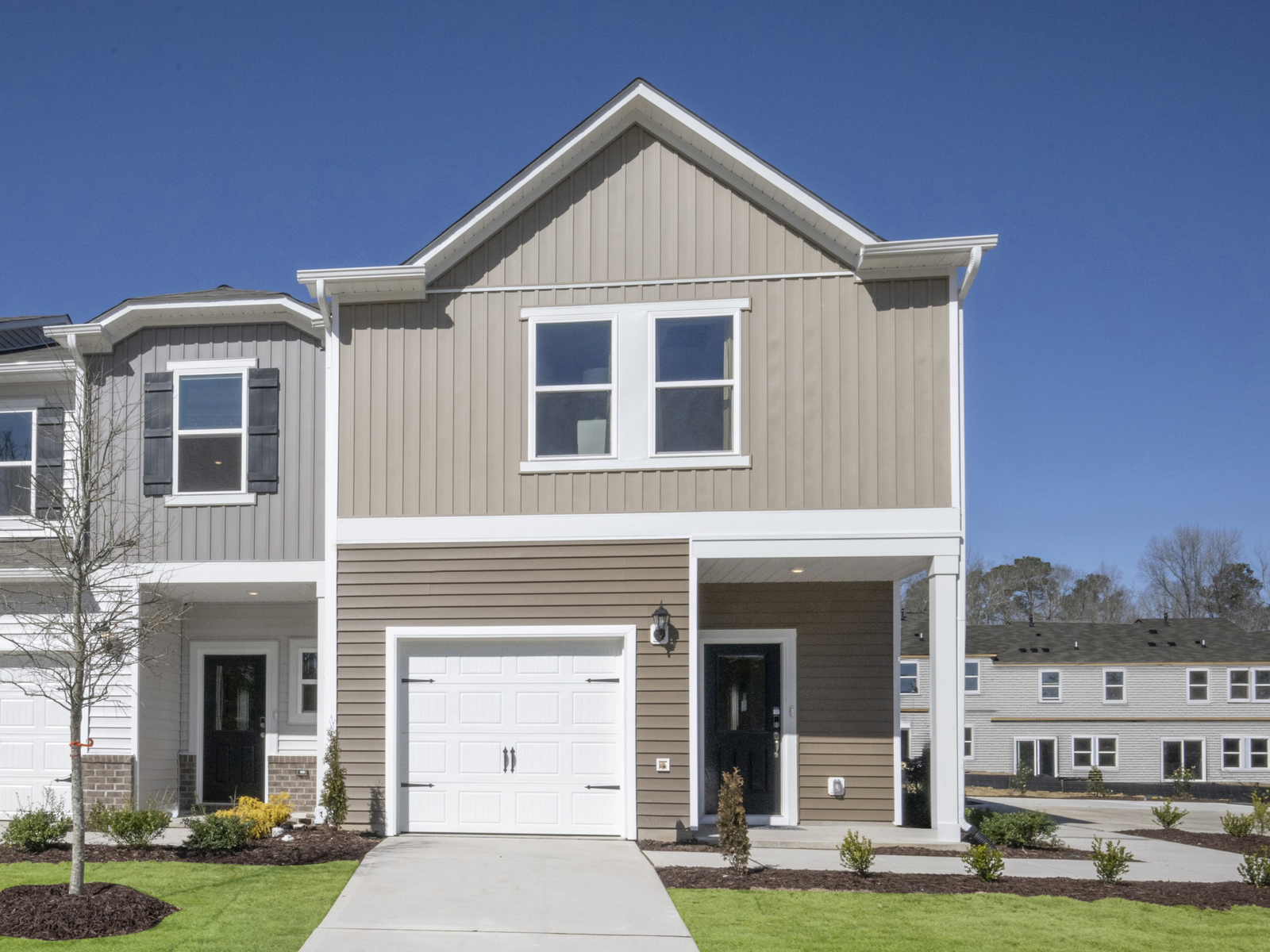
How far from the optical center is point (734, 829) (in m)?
9.15

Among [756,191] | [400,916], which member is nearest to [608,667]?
[400,916]

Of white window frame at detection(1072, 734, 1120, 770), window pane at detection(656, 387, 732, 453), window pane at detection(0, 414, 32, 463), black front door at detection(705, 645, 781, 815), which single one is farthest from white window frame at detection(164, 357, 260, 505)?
white window frame at detection(1072, 734, 1120, 770)

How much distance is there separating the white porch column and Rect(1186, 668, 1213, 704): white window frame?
101ft

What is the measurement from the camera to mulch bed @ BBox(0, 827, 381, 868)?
9445 mm

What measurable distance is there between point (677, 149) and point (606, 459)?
347cm

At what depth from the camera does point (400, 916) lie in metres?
7.84

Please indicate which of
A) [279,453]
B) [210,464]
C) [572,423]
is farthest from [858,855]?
[210,464]

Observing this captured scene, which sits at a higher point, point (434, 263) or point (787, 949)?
point (434, 263)

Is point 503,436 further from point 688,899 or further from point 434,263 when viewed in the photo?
point 688,899

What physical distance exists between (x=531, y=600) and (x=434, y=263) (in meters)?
3.77

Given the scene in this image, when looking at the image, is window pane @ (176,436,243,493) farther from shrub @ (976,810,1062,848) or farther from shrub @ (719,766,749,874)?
shrub @ (976,810,1062,848)

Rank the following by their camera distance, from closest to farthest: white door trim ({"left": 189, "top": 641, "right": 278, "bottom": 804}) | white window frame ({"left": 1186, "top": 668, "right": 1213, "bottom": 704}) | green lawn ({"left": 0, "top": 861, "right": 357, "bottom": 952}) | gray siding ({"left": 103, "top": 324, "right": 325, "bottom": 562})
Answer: green lawn ({"left": 0, "top": 861, "right": 357, "bottom": 952})
gray siding ({"left": 103, "top": 324, "right": 325, "bottom": 562})
white door trim ({"left": 189, "top": 641, "right": 278, "bottom": 804})
white window frame ({"left": 1186, "top": 668, "right": 1213, "bottom": 704})

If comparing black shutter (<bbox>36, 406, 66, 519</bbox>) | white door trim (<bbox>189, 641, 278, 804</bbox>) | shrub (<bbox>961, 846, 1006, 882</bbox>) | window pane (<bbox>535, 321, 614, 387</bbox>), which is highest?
window pane (<bbox>535, 321, 614, 387</bbox>)

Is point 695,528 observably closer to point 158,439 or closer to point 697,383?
point 697,383
